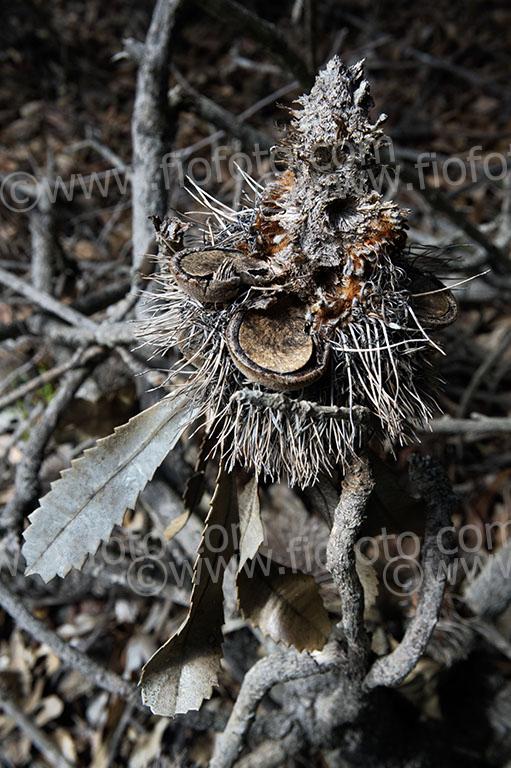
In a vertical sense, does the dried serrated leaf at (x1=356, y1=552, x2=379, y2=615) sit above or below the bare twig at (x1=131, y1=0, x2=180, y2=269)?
below

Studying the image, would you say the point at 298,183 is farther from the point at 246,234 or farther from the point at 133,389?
the point at 133,389

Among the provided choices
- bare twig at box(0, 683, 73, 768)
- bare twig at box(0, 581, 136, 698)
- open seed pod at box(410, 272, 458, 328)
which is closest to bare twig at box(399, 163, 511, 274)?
open seed pod at box(410, 272, 458, 328)

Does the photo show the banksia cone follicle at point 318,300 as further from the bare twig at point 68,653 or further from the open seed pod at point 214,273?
the bare twig at point 68,653

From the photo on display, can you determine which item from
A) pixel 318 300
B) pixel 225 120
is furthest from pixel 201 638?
pixel 225 120

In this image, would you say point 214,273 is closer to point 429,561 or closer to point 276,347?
point 276,347

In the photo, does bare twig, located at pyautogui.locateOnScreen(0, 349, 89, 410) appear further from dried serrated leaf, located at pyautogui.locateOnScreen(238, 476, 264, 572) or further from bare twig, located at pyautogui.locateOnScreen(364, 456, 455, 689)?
bare twig, located at pyautogui.locateOnScreen(364, 456, 455, 689)

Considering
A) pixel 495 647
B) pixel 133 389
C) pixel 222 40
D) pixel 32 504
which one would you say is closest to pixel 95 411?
pixel 133 389

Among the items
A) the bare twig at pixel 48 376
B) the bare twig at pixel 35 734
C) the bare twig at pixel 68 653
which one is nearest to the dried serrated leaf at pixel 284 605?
the bare twig at pixel 68 653
